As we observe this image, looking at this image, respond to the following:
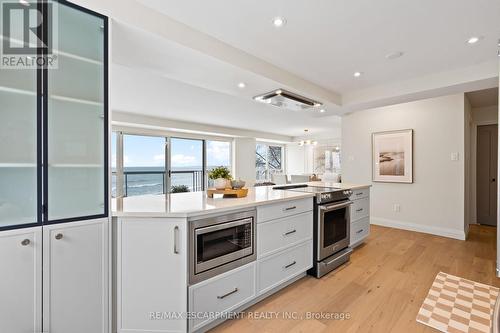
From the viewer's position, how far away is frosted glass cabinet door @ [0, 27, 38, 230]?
127 cm

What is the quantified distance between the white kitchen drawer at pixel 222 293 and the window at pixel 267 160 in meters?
7.83

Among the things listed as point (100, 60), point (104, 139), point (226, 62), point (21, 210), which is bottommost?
point (21, 210)

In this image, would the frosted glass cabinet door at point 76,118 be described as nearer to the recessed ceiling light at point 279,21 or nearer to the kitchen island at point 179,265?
the kitchen island at point 179,265

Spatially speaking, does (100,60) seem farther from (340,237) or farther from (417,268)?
(417,268)

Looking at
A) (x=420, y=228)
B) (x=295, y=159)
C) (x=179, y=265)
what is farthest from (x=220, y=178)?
(x=295, y=159)

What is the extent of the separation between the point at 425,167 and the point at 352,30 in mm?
3254

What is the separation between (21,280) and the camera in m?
1.28

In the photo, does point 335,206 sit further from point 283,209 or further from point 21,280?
point 21,280

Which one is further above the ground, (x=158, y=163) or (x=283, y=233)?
(x=158, y=163)

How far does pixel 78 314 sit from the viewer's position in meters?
1.45

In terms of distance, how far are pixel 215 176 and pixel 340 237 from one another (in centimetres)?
169

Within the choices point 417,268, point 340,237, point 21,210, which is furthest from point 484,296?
point 21,210

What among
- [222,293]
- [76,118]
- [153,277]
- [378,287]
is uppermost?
[76,118]

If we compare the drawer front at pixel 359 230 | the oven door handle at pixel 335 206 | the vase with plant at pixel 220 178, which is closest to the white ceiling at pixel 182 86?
the vase with plant at pixel 220 178
